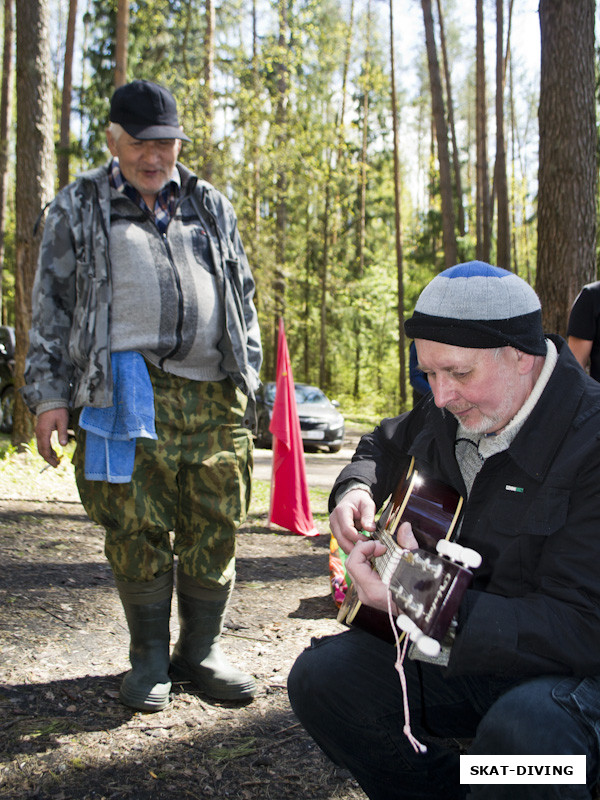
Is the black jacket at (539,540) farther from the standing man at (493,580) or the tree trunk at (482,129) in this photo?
the tree trunk at (482,129)

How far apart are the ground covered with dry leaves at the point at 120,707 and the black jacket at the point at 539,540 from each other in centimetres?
103

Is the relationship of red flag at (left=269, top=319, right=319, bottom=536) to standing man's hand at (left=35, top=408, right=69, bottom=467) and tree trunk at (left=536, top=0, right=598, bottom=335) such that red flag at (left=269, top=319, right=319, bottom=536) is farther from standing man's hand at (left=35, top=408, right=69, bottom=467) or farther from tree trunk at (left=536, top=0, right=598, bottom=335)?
standing man's hand at (left=35, top=408, right=69, bottom=467)

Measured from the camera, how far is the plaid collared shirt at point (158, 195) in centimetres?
301

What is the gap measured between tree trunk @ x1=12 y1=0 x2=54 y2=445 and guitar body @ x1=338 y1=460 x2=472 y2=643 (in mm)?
7422

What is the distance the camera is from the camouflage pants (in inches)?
114

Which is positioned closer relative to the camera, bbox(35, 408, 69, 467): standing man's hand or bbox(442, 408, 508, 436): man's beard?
bbox(442, 408, 508, 436): man's beard

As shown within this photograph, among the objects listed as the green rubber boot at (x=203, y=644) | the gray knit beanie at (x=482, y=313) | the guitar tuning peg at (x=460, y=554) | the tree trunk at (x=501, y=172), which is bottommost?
the green rubber boot at (x=203, y=644)

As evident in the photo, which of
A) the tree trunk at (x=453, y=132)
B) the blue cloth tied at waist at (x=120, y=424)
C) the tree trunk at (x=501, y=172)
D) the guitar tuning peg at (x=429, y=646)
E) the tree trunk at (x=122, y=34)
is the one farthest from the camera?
the tree trunk at (x=453, y=132)

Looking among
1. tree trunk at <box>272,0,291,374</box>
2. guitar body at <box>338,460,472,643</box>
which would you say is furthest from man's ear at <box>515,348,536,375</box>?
tree trunk at <box>272,0,291,374</box>

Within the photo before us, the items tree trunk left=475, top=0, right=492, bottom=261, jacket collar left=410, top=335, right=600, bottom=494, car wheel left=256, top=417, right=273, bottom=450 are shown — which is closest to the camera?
jacket collar left=410, top=335, right=600, bottom=494

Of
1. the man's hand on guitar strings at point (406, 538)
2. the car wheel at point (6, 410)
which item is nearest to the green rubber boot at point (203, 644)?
the man's hand on guitar strings at point (406, 538)

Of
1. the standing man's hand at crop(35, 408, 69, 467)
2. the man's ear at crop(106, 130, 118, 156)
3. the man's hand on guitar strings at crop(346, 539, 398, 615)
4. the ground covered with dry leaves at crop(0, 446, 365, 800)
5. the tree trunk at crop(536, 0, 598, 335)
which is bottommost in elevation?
the ground covered with dry leaves at crop(0, 446, 365, 800)

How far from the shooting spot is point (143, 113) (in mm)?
2910

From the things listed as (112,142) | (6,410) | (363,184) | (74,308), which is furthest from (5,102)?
(74,308)
